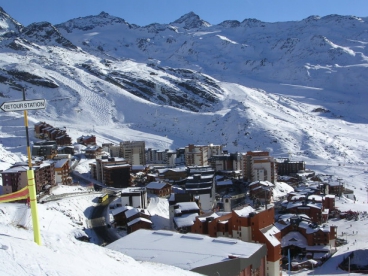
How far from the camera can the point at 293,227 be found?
38.6 m

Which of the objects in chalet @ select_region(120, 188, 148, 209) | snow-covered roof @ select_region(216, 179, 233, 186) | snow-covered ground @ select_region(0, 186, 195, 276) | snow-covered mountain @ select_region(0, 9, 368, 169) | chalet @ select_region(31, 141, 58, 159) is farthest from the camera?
snow-covered mountain @ select_region(0, 9, 368, 169)

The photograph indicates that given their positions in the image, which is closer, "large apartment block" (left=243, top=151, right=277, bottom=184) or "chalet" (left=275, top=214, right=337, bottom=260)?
"chalet" (left=275, top=214, right=337, bottom=260)

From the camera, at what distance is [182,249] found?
20.7m

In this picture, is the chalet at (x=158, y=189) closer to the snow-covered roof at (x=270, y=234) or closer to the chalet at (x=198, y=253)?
the snow-covered roof at (x=270, y=234)

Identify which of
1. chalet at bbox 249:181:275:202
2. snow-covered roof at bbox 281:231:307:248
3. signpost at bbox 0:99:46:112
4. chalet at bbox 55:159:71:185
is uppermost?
signpost at bbox 0:99:46:112

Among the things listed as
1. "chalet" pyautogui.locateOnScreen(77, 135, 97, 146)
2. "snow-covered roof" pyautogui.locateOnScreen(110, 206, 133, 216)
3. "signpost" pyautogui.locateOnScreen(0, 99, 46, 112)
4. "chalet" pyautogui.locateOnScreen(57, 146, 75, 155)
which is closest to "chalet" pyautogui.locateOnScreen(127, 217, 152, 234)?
"snow-covered roof" pyautogui.locateOnScreen(110, 206, 133, 216)

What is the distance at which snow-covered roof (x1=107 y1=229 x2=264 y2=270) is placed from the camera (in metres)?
18.9

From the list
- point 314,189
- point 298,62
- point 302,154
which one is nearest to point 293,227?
point 314,189

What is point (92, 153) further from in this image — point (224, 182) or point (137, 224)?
point (137, 224)

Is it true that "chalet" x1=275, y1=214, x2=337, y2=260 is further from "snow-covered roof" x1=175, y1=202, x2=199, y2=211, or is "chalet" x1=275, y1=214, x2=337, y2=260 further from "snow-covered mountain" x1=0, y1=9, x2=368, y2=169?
"snow-covered mountain" x1=0, y1=9, x2=368, y2=169

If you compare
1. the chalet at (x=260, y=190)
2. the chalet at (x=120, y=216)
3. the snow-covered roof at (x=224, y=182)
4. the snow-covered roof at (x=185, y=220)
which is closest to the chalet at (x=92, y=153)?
the snow-covered roof at (x=224, y=182)

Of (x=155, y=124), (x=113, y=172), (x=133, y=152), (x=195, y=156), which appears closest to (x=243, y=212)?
(x=113, y=172)

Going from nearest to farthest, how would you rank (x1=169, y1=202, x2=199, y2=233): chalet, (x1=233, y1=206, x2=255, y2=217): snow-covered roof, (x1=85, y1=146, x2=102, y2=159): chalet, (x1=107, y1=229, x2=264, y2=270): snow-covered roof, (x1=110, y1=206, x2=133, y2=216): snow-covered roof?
(x1=107, y1=229, x2=264, y2=270): snow-covered roof < (x1=233, y1=206, x2=255, y2=217): snow-covered roof < (x1=169, y1=202, x2=199, y2=233): chalet < (x1=110, y1=206, x2=133, y2=216): snow-covered roof < (x1=85, y1=146, x2=102, y2=159): chalet

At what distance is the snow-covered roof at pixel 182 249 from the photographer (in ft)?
62.0
